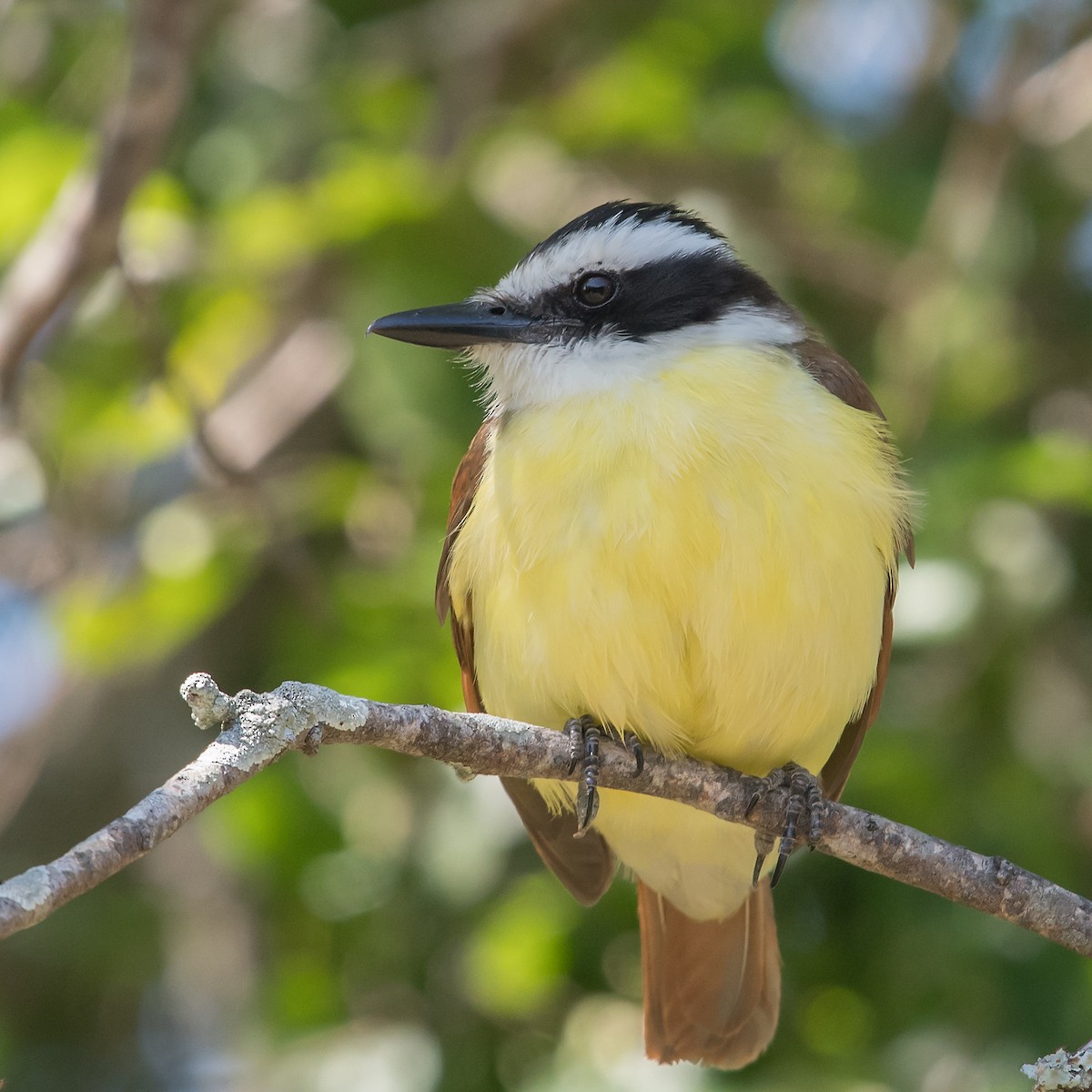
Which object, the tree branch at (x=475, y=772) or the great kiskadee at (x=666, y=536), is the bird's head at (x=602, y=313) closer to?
the great kiskadee at (x=666, y=536)

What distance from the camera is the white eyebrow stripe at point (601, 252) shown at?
3.34m

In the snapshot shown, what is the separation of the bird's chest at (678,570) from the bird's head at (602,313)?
182 millimetres

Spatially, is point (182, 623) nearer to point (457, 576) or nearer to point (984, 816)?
point (457, 576)

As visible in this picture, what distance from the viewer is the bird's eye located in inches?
130

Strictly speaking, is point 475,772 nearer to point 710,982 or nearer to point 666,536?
point 666,536

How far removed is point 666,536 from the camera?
2824 millimetres

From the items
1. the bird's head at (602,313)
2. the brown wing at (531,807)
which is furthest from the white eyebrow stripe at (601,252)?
the brown wing at (531,807)

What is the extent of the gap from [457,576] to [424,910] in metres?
1.18

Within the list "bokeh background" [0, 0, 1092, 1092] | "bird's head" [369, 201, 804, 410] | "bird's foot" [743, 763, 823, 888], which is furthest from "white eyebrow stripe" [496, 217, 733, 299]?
"bird's foot" [743, 763, 823, 888]

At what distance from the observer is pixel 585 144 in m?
4.61

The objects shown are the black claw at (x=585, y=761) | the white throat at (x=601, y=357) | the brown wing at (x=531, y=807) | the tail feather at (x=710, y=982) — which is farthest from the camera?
the tail feather at (x=710, y=982)

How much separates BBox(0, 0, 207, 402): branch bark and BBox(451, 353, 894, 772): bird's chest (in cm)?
130

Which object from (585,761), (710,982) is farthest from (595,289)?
(710,982)

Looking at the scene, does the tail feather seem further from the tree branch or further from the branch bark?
the branch bark
